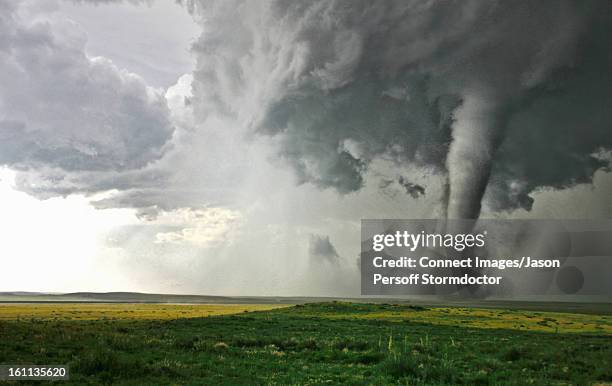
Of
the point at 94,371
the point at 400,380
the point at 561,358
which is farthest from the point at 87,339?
the point at 561,358

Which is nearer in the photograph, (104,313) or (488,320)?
(488,320)

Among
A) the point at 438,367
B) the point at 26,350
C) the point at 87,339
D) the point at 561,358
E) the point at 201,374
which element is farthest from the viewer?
the point at 87,339

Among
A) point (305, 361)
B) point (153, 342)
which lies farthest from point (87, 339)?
point (305, 361)

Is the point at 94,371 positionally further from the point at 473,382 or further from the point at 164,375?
the point at 473,382

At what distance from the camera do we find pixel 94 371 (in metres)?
19.6

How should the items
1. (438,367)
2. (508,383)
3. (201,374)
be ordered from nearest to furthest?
1. (508,383)
2. (201,374)
3. (438,367)

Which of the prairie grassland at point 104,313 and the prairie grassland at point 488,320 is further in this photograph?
the prairie grassland at point 104,313

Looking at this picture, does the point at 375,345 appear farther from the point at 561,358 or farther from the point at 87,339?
the point at 87,339

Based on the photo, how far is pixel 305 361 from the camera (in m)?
25.3

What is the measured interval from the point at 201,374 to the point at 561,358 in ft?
71.1

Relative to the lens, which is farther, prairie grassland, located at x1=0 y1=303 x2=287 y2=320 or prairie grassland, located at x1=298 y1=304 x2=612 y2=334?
prairie grassland, located at x1=0 y1=303 x2=287 y2=320

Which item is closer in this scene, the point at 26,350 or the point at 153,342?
the point at 26,350

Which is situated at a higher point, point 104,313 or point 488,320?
point 488,320

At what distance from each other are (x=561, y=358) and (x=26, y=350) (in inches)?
1229
